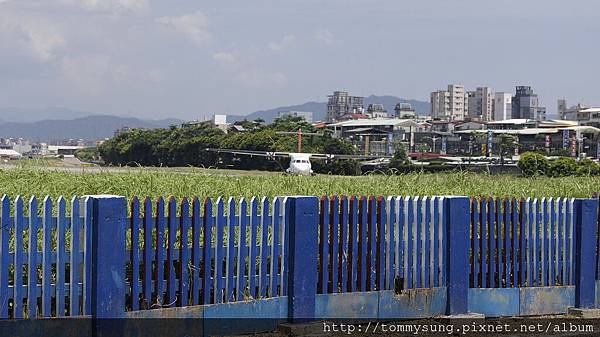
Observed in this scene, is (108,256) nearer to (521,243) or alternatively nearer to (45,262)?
(45,262)

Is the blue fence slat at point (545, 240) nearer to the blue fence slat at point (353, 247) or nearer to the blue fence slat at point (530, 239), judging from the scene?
the blue fence slat at point (530, 239)

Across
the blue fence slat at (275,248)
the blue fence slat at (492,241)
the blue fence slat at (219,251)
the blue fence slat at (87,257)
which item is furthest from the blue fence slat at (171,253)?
the blue fence slat at (492,241)

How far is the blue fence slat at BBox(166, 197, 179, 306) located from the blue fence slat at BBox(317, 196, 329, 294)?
1529 mm

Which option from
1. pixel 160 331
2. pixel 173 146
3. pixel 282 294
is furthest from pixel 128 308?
pixel 173 146

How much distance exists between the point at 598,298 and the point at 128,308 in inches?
240

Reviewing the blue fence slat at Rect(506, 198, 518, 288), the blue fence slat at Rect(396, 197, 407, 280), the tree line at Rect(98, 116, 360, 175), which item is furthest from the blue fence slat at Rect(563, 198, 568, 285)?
the tree line at Rect(98, 116, 360, 175)

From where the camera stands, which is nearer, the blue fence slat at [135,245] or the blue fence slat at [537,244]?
the blue fence slat at [135,245]

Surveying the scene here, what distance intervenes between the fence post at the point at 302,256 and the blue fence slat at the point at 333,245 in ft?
0.76

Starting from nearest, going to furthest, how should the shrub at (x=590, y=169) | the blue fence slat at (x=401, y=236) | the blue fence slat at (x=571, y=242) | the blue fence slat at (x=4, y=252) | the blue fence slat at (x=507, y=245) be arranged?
the blue fence slat at (x=4, y=252), the blue fence slat at (x=401, y=236), the blue fence slat at (x=507, y=245), the blue fence slat at (x=571, y=242), the shrub at (x=590, y=169)

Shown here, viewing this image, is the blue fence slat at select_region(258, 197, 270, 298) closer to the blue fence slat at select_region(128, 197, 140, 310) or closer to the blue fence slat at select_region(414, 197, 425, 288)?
the blue fence slat at select_region(128, 197, 140, 310)

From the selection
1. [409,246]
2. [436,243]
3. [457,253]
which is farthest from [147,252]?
[457,253]

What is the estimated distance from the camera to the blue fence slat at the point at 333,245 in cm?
966

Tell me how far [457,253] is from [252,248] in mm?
2472

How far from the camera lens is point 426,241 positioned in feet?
34.1
